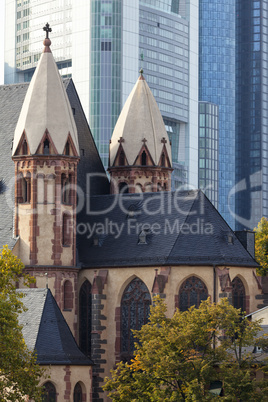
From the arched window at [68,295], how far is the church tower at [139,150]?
1410 cm

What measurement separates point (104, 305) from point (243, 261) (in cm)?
1112

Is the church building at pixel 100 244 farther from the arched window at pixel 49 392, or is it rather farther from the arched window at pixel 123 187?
the arched window at pixel 49 392

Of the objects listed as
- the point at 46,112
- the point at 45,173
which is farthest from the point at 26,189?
the point at 46,112

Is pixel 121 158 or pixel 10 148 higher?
pixel 10 148

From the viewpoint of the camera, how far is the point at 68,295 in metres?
95.9

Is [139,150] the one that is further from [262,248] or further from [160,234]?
[262,248]

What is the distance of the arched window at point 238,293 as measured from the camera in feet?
313

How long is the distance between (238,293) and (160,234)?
745 centimetres

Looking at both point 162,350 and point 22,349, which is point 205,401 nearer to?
point 162,350

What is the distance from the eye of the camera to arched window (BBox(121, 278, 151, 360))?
94.9 metres

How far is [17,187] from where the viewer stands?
316 feet

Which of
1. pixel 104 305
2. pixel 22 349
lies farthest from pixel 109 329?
pixel 22 349

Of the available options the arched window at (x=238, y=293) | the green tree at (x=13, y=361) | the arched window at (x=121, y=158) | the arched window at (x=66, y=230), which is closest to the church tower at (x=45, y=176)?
the arched window at (x=66, y=230)

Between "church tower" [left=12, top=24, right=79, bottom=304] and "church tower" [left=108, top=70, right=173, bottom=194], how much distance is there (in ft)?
38.5
